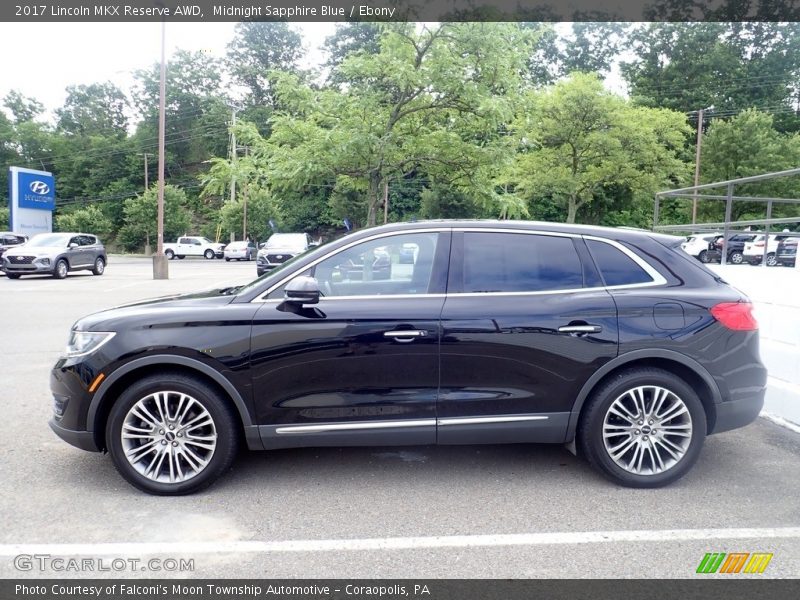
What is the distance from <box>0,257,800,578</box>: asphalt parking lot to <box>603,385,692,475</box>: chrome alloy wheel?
20cm

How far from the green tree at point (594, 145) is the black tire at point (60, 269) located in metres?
20.9

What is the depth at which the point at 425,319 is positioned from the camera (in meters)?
3.78

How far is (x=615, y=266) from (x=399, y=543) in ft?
7.57

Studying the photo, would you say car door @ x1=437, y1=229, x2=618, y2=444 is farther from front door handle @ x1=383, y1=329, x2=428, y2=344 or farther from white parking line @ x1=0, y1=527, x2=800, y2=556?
white parking line @ x1=0, y1=527, x2=800, y2=556

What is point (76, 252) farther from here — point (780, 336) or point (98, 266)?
point (780, 336)

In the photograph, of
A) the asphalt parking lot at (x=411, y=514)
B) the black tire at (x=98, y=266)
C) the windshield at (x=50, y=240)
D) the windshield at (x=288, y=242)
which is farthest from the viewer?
the black tire at (x=98, y=266)

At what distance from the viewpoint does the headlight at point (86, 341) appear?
379cm

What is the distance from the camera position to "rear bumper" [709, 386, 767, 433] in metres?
3.96

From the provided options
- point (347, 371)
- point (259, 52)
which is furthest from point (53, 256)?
point (259, 52)

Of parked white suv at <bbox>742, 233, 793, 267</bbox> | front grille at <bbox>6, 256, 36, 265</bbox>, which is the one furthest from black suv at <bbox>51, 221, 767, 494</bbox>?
front grille at <bbox>6, 256, 36, 265</bbox>

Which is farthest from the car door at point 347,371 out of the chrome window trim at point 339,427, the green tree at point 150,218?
the green tree at point 150,218

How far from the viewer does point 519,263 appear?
4023mm

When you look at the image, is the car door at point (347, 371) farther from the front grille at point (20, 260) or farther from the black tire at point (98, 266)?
the black tire at point (98, 266)
